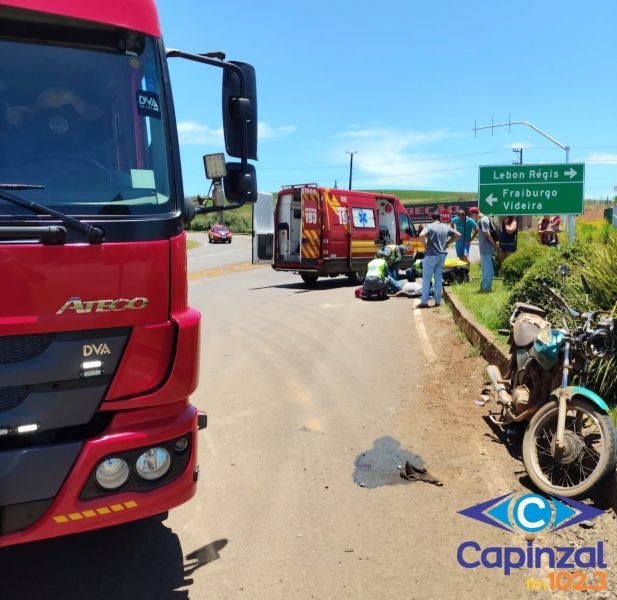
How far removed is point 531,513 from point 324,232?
13090 millimetres

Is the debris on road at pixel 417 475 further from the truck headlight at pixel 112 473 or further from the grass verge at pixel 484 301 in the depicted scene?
the grass verge at pixel 484 301

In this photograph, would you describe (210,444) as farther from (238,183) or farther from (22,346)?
(22,346)

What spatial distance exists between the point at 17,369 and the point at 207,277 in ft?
64.5

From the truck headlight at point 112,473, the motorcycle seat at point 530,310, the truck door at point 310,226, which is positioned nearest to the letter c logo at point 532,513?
the motorcycle seat at point 530,310

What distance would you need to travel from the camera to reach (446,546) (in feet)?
11.2

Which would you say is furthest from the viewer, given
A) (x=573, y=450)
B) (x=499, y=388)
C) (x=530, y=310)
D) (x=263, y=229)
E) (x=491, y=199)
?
(x=263, y=229)

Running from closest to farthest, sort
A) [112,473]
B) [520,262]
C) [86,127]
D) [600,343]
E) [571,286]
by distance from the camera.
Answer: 1. [112,473]
2. [86,127]
3. [600,343]
4. [571,286]
5. [520,262]

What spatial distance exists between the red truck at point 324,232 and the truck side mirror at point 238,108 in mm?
10925

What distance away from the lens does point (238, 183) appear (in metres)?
3.63

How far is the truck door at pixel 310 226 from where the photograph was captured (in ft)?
53.5

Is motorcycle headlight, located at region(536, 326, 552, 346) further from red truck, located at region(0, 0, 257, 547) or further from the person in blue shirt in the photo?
the person in blue shirt

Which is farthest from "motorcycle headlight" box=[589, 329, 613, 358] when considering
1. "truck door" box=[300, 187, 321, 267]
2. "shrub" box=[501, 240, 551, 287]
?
"truck door" box=[300, 187, 321, 267]

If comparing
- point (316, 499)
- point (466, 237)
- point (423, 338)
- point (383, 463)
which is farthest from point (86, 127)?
point (466, 237)

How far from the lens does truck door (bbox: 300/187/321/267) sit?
16.3m
